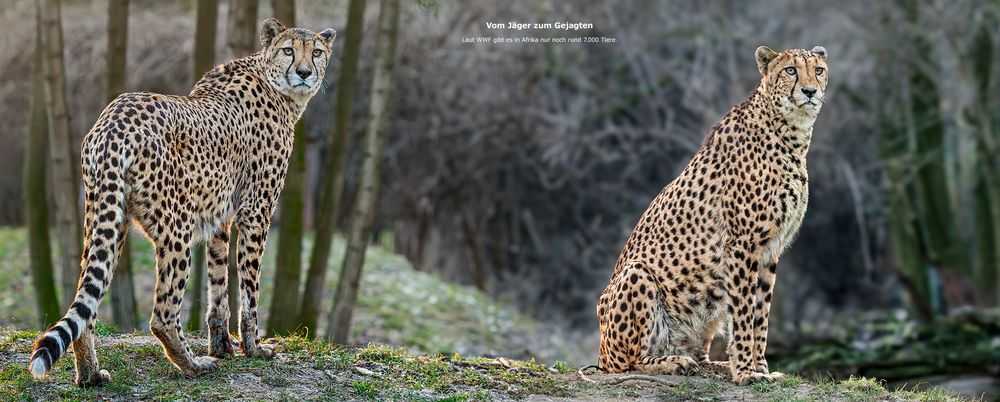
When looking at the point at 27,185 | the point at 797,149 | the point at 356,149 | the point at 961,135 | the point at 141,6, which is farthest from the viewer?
the point at 141,6

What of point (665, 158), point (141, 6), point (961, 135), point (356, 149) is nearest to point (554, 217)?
point (665, 158)

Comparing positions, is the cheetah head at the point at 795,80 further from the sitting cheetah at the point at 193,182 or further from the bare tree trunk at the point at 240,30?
the bare tree trunk at the point at 240,30

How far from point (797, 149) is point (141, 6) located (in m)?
12.8

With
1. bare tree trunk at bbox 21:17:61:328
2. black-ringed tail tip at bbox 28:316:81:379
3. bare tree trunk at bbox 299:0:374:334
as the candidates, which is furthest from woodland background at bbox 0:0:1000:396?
black-ringed tail tip at bbox 28:316:81:379

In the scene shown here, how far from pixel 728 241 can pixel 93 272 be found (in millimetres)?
3279

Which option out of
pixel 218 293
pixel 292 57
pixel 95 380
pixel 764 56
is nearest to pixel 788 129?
pixel 764 56

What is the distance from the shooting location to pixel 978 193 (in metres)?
14.6

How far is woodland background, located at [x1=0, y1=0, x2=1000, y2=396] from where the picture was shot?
47.4 ft

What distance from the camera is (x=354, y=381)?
5832 millimetres

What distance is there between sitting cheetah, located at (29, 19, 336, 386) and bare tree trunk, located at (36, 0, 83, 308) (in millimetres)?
2982

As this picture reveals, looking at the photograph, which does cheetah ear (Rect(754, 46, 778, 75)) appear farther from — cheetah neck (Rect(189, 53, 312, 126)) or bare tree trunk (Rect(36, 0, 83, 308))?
bare tree trunk (Rect(36, 0, 83, 308))

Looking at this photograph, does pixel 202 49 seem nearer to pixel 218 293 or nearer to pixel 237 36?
pixel 237 36

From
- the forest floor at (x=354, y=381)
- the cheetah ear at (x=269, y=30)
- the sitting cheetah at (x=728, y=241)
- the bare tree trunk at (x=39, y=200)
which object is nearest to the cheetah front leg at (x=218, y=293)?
the forest floor at (x=354, y=381)

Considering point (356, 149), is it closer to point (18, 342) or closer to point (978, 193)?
point (978, 193)
